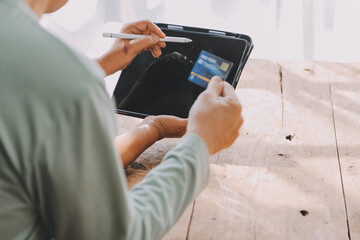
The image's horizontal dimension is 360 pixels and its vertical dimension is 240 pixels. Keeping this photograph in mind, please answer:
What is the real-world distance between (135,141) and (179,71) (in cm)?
19

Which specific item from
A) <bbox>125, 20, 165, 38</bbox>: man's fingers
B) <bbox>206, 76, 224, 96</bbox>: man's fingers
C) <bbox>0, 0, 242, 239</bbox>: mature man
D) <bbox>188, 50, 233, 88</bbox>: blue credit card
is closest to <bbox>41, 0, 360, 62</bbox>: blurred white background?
<bbox>125, 20, 165, 38</bbox>: man's fingers

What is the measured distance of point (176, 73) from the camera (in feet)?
3.23

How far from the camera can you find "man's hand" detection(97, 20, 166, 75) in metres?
1.00

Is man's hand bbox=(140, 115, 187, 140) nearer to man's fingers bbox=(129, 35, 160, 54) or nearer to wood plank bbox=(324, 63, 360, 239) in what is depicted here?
man's fingers bbox=(129, 35, 160, 54)

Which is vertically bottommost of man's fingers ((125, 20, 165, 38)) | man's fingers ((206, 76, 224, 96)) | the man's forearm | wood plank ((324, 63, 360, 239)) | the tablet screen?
wood plank ((324, 63, 360, 239))

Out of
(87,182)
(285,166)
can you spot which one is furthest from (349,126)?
→ (87,182)

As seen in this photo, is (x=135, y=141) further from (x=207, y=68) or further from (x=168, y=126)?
(x=207, y=68)

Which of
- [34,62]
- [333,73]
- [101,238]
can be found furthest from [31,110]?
[333,73]

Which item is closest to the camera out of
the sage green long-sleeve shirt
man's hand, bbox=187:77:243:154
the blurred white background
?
the sage green long-sleeve shirt

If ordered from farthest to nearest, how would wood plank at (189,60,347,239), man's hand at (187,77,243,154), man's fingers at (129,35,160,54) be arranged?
1. man's fingers at (129,35,160,54)
2. wood plank at (189,60,347,239)
3. man's hand at (187,77,243,154)

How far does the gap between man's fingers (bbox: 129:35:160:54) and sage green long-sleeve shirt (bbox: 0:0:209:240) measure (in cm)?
56

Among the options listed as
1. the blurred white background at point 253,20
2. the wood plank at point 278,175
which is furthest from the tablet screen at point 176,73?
the blurred white background at point 253,20

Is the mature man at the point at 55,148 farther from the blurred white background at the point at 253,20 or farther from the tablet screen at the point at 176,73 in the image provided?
the blurred white background at the point at 253,20

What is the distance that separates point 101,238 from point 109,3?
146cm
